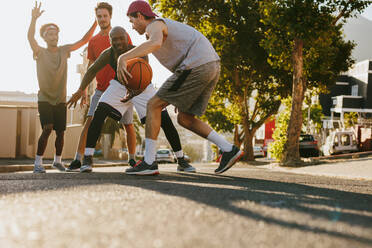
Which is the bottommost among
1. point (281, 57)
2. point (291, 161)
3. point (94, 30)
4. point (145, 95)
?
point (291, 161)

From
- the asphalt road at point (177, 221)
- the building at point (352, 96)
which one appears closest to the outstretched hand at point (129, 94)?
the asphalt road at point (177, 221)

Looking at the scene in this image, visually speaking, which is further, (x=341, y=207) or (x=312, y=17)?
(x=312, y=17)

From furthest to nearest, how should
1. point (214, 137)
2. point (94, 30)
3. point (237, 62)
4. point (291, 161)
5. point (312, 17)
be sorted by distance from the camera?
point (237, 62), point (291, 161), point (312, 17), point (94, 30), point (214, 137)

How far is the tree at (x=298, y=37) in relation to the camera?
1390 cm

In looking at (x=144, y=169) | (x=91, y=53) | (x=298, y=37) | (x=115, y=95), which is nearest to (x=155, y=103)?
(x=144, y=169)

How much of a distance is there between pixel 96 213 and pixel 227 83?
74.0ft

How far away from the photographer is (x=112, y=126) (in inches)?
1256

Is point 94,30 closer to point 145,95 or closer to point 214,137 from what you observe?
point 145,95

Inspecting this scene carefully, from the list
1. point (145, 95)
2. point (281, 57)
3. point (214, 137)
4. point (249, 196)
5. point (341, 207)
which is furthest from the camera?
point (281, 57)

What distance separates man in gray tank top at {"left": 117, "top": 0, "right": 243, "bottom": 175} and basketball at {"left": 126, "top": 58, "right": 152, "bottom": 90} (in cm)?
87

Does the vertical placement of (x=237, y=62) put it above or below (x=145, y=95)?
above

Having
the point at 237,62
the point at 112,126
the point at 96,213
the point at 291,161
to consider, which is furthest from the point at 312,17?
the point at 112,126

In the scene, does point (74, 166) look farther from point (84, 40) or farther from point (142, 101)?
point (84, 40)

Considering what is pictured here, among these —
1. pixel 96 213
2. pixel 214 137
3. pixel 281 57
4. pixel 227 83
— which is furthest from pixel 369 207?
pixel 227 83
